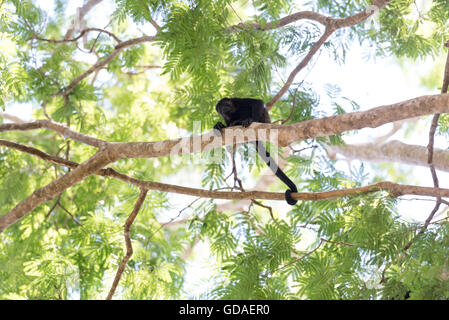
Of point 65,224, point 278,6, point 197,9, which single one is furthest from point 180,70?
point 65,224

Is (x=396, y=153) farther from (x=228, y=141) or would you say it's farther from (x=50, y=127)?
(x=50, y=127)

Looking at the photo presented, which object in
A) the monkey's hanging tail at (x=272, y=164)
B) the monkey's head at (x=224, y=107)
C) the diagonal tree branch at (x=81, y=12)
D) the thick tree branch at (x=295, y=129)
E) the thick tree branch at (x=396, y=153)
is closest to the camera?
the thick tree branch at (x=295, y=129)

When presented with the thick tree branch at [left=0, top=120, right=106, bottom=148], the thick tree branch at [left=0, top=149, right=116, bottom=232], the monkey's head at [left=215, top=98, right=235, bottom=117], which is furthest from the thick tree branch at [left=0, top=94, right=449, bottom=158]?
the monkey's head at [left=215, top=98, right=235, bottom=117]

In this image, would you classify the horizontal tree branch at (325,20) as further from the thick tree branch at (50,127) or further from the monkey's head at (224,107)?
the thick tree branch at (50,127)

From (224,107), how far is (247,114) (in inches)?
12.2

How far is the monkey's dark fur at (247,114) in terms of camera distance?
151 inches

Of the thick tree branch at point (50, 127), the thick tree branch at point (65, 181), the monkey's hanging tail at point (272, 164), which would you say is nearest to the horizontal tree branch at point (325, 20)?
the monkey's hanging tail at point (272, 164)

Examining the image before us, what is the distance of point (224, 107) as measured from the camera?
4141 millimetres

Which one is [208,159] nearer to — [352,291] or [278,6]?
[278,6]

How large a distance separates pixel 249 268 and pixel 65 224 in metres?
2.88

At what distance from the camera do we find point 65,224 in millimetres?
5086

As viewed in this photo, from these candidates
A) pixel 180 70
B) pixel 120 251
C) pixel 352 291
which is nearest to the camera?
pixel 352 291

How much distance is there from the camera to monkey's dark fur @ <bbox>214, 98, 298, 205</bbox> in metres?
3.85

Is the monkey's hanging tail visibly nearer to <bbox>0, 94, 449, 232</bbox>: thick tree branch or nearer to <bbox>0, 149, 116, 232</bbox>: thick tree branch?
<bbox>0, 94, 449, 232</bbox>: thick tree branch
